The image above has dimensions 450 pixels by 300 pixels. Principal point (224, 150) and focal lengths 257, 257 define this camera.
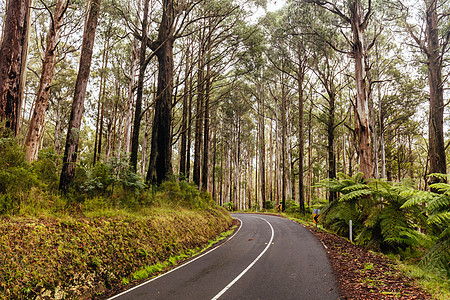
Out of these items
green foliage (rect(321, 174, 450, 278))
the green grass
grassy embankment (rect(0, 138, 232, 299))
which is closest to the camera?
grassy embankment (rect(0, 138, 232, 299))

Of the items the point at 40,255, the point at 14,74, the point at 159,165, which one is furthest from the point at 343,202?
the point at 14,74

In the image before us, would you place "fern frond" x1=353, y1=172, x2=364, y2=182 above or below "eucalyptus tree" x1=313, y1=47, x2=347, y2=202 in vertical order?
below

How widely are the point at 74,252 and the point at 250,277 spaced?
444 cm

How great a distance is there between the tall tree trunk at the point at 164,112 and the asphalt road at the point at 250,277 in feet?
17.0

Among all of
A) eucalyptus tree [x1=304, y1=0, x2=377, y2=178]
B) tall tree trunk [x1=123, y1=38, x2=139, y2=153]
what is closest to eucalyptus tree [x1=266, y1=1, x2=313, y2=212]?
eucalyptus tree [x1=304, y1=0, x2=377, y2=178]

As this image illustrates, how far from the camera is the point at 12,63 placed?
24.4 ft

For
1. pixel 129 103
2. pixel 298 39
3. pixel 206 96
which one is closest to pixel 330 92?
pixel 298 39

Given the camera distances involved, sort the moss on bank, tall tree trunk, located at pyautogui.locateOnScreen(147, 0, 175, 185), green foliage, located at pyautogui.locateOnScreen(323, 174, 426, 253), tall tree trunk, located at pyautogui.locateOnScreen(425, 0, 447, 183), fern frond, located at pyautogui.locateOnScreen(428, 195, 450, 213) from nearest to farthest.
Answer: the moss on bank, fern frond, located at pyautogui.locateOnScreen(428, 195, 450, 213), green foliage, located at pyautogui.locateOnScreen(323, 174, 426, 253), tall tree trunk, located at pyautogui.locateOnScreen(425, 0, 447, 183), tall tree trunk, located at pyautogui.locateOnScreen(147, 0, 175, 185)

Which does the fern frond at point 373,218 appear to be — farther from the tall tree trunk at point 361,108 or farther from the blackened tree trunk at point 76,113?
the blackened tree trunk at point 76,113

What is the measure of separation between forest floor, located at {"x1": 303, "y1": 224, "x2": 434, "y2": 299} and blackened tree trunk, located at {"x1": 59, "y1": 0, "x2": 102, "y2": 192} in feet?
26.3

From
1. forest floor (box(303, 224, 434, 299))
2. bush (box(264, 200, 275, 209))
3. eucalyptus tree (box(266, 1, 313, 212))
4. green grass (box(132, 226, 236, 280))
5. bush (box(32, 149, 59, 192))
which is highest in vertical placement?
eucalyptus tree (box(266, 1, 313, 212))

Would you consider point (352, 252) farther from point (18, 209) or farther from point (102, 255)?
point (18, 209)

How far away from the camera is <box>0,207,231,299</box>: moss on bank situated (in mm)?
4793

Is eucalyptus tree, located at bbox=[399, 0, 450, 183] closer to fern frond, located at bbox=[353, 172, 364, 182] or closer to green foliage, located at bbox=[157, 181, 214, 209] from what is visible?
fern frond, located at bbox=[353, 172, 364, 182]
